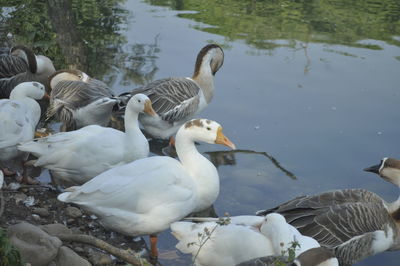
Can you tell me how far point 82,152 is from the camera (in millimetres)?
5766

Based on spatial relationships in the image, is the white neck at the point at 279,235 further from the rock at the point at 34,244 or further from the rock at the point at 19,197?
the rock at the point at 19,197

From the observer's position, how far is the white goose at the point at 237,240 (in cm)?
448

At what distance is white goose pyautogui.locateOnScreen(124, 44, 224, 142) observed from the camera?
748cm

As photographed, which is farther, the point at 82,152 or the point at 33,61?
the point at 33,61

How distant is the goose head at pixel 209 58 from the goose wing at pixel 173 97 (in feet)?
1.55

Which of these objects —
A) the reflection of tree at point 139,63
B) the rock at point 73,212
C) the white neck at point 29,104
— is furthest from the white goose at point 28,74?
the rock at point 73,212

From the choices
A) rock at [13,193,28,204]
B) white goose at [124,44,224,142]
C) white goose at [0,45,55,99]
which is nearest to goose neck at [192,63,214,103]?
white goose at [124,44,224,142]

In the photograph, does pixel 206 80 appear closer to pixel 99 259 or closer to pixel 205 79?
pixel 205 79

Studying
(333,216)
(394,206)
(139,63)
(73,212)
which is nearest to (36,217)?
(73,212)

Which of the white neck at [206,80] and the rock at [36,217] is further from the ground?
the white neck at [206,80]

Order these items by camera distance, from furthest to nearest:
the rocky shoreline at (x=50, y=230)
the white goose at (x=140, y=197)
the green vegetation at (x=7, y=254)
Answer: the white goose at (x=140, y=197)
the rocky shoreline at (x=50, y=230)
the green vegetation at (x=7, y=254)

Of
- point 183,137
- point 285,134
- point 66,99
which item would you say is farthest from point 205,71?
point 183,137

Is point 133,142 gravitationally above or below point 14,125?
below

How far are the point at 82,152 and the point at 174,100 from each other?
2106 mm
